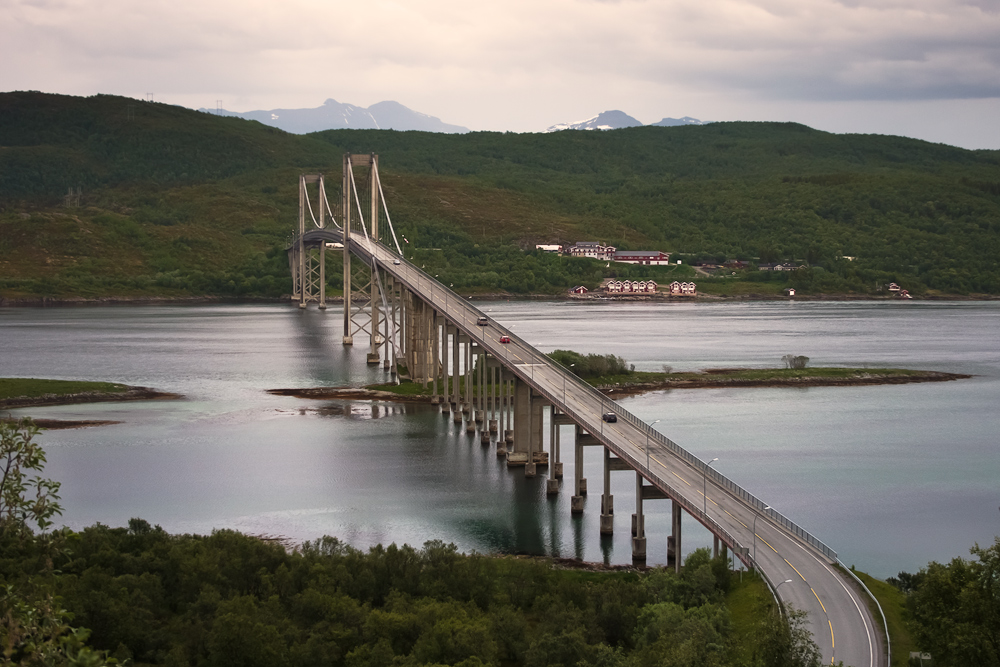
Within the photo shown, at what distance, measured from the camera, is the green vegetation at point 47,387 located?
56.4 metres

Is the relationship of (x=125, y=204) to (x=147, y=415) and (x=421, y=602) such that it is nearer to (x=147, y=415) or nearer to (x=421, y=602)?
(x=147, y=415)

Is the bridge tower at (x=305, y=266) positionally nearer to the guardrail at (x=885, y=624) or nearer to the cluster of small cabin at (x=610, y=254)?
the cluster of small cabin at (x=610, y=254)

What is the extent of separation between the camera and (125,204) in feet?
616

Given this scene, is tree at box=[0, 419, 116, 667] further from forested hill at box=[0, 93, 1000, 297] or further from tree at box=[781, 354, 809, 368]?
forested hill at box=[0, 93, 1000, 297]

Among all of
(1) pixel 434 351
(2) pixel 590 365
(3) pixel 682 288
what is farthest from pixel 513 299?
(1) pixel 434 351

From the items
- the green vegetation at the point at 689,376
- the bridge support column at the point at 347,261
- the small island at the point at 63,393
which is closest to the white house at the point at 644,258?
the bridge support column at the point at 347,261

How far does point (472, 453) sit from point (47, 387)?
86.7ft

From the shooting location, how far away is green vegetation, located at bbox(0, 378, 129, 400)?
2222 inches

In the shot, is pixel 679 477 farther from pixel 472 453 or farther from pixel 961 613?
pixel 472 453

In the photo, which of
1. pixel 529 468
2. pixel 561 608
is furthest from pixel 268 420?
pixel 561 608

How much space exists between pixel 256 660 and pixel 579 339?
66172mm

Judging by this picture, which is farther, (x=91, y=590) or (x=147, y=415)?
(x=147, y=415)

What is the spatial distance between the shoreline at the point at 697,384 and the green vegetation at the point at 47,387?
842cm

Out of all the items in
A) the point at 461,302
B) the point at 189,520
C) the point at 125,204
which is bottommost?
the point at 189,520
